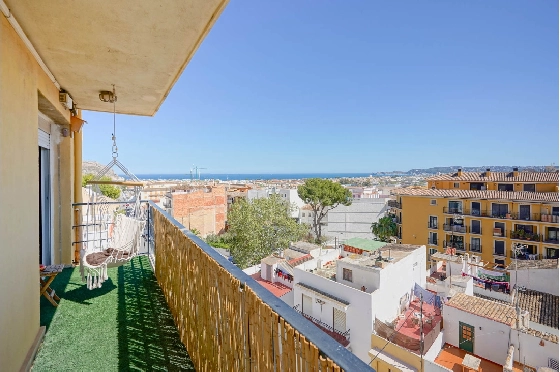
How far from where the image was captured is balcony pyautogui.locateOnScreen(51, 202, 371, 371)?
87 cm

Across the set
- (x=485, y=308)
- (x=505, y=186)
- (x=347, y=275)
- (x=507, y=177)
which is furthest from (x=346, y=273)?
(x=507, y=177)

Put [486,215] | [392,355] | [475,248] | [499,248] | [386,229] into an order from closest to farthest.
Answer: [392,355]
[499,248]
[486,215]
[475,248]
[386,229]

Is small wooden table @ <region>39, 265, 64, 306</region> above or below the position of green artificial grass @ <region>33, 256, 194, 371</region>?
above

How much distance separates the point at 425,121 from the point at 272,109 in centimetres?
3522

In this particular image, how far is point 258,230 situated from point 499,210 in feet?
60.0

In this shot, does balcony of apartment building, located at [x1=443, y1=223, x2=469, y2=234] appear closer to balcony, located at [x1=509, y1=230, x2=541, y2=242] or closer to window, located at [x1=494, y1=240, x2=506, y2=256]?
window, located at [x1=494, y1=240, x2=506, y2=256]

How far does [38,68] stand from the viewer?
→ 2.55 meters

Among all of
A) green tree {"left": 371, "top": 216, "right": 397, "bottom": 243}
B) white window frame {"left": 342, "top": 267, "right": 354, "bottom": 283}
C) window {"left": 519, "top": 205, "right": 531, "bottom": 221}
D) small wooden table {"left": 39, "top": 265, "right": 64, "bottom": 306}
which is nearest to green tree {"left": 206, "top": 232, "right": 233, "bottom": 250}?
white window frame {"left": 342, "top": 267, "right": 354, "bottom": 283}

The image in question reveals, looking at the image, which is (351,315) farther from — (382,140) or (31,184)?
(382,140)

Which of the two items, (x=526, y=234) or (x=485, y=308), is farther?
(x=526, y=234)

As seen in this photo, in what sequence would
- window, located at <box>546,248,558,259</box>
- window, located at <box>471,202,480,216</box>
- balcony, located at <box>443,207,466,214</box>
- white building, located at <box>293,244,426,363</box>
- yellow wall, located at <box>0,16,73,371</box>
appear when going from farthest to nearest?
balcony, located at <box>443,207,466,214</box> → window, located at <box>471,202,480,216</box> → window, located at <box>546,248,558,259</box> → white building, located at <box>293,244,426,363</box> → yellow wall, located at <box>0,16,73,371</box>

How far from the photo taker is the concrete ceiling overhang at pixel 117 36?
5.71 feet

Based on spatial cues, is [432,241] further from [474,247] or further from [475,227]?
[475,227]

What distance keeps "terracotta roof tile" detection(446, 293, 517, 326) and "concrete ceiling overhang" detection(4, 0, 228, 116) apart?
12206 mm
